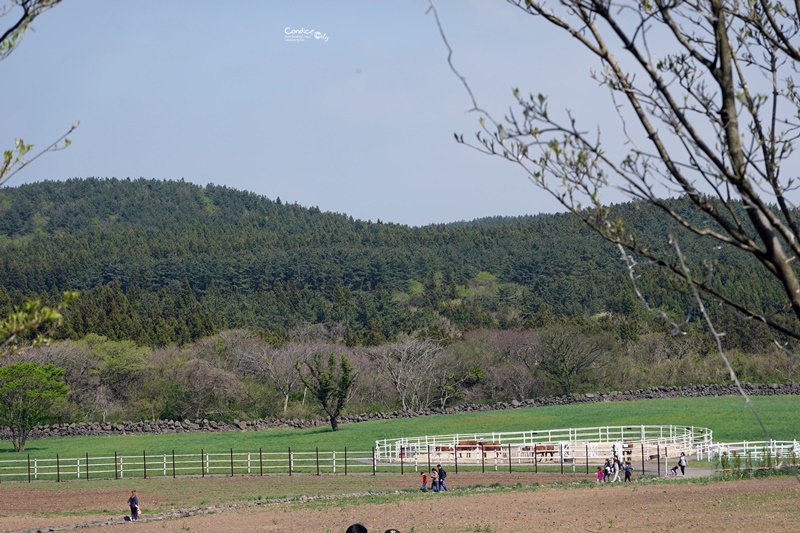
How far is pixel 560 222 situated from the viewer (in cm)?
16275

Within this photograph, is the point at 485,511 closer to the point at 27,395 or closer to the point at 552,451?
the point at 552,451

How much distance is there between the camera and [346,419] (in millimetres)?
65062

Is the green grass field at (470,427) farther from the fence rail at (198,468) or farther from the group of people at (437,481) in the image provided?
the group of people at (437,481)

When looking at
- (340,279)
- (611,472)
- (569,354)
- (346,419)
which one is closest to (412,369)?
(346,419)

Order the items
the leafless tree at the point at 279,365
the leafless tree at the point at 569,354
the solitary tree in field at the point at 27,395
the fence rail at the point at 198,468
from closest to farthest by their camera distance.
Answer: the fence rail at the point at 198,468 < the solitary tree in field at the point at 27,395 < the leafless tree at the point at 279,365 < the leafless tree at the point at 569,354

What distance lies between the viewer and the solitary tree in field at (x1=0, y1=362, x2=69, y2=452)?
53.4 metres

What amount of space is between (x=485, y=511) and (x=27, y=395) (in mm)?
36836

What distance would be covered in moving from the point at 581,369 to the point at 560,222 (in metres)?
88.2

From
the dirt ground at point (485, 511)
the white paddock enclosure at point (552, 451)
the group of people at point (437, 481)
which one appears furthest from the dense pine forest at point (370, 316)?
the group of people at point (437, 481)

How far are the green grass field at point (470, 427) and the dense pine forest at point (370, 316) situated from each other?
613 cm

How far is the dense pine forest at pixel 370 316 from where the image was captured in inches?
2857

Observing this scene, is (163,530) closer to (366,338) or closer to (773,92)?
(773,92)

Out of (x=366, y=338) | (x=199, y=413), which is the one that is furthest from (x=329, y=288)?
(x=199, y=413)

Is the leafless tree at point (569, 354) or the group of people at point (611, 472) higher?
the leafless tree at point (569, 354)
